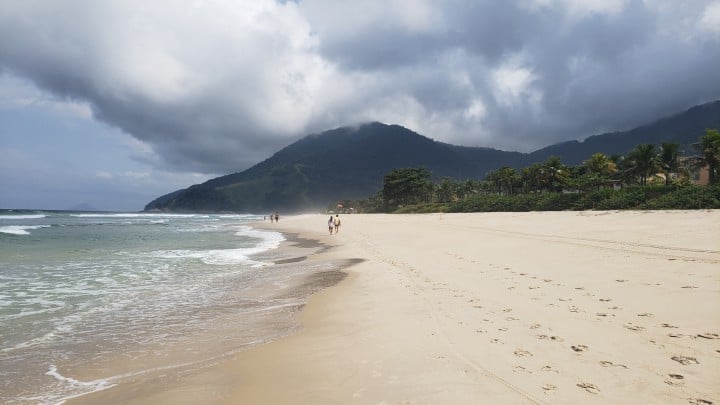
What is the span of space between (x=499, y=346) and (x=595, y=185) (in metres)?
75.0

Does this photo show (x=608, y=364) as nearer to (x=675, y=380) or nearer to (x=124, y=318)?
(x=675, y=380)

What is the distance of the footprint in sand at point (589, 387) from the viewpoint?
3.83 meters

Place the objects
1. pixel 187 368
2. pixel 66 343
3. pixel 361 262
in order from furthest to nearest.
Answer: pixel 361 262
pixel 66 343
pixel 187 368

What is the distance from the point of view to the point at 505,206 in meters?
58.2

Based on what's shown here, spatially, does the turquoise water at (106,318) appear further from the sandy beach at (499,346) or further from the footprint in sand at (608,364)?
the footprint in sand at (608,364)

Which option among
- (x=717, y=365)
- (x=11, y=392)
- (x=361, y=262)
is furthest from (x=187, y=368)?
(x=361, y=262)

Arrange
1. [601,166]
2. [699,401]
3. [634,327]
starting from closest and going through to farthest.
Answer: [699,401], [634,327], [601,166]

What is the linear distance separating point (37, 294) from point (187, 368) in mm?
8520

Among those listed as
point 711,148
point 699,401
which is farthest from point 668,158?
point 699,401

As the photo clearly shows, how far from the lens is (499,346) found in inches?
209

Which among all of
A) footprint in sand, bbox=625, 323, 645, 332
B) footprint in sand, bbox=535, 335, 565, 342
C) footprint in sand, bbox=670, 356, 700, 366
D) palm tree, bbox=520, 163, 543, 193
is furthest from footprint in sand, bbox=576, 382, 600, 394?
palm tree, bbox=520, 163, 543, 193

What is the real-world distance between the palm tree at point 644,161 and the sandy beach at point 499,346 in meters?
62.8

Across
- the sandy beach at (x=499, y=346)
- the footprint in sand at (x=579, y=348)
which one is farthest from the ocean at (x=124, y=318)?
the footprint in sand at (x=579, y=348)

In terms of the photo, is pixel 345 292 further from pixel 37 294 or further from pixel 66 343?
pixel 37 294
